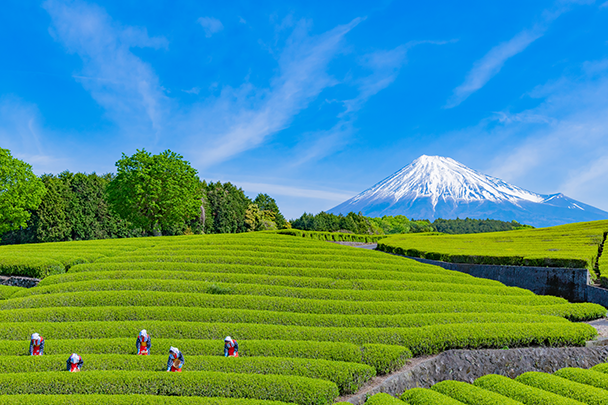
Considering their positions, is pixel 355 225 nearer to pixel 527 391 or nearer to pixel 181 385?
pixel 527 391

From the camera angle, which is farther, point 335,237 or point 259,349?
point 335,237

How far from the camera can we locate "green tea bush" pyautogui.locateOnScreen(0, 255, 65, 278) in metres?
19.0

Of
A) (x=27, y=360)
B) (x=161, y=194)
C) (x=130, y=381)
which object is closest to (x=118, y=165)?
(x=161, y=194)

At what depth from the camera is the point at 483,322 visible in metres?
12.1

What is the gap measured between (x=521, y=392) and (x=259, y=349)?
705cm

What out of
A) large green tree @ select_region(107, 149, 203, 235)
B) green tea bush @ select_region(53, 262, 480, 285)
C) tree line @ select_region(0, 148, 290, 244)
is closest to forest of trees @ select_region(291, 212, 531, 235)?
tree line @ select_region(0, 148, 290, 244)

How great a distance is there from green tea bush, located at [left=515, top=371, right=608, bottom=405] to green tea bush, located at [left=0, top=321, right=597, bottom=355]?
96.7 inches

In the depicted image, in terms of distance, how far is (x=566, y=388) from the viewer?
7750 millimetres

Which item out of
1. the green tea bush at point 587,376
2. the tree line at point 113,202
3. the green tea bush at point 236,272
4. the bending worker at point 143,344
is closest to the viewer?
the green tea bush at point 587,376

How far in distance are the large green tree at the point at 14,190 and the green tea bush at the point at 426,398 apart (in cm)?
4496

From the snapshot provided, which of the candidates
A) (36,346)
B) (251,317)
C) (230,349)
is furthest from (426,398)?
(36,346)

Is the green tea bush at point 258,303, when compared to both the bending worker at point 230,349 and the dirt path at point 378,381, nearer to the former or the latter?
the dirt path at point 378,381

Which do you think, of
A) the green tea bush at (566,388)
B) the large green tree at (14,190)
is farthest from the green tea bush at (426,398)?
the large green tree at (14,190)

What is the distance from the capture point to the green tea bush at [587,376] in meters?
8.08
